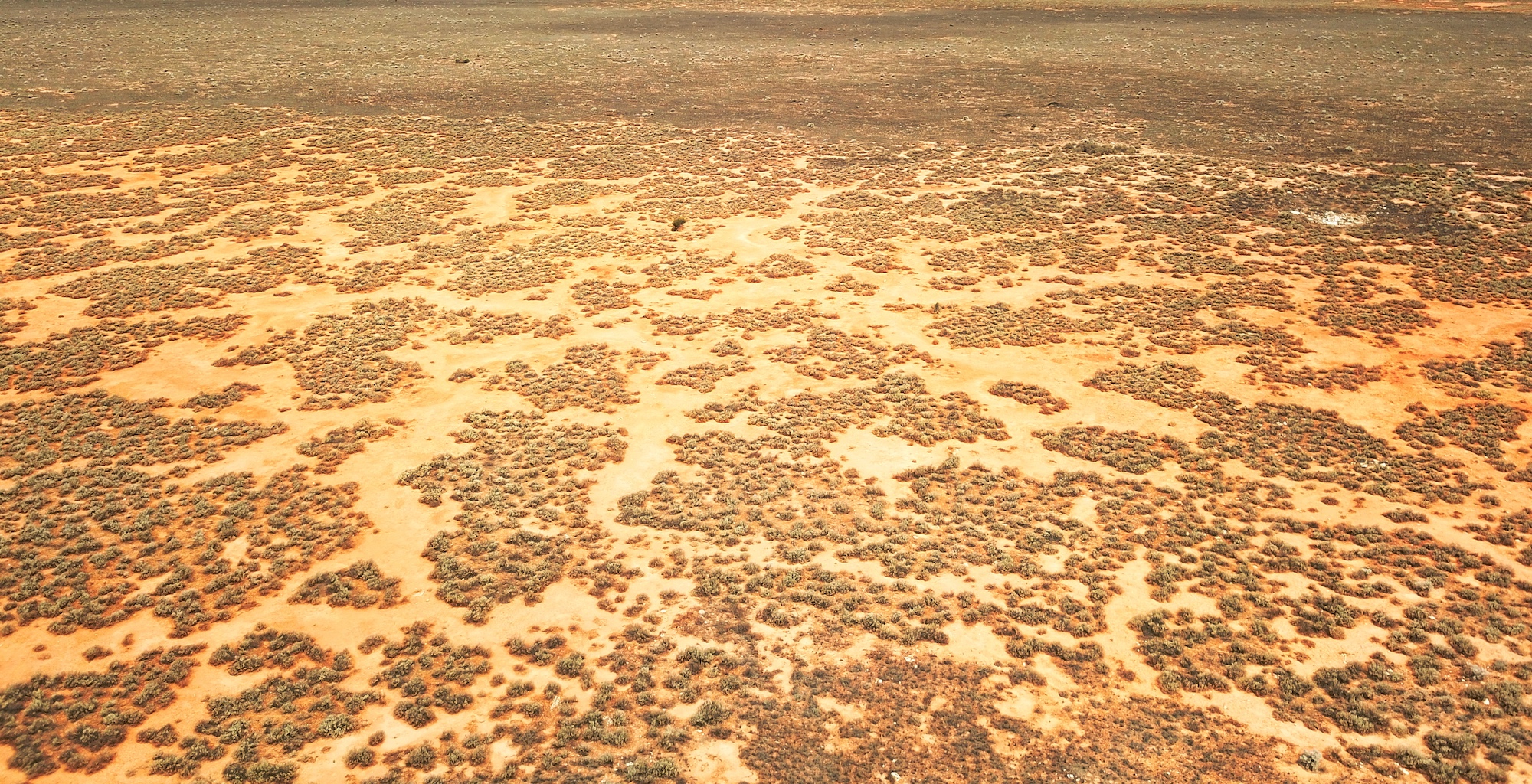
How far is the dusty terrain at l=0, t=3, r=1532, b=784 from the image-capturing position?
14367 millimetres

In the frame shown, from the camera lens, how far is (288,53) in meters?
63.0

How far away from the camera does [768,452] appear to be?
70.5 feet

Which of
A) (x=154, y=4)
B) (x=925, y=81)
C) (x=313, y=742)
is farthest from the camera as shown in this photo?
(x=154, y=4)

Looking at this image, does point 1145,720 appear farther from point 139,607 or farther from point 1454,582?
point 139,607

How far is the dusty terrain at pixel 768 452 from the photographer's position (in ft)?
47.1

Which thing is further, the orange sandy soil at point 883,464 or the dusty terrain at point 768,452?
the dusty terrain at point 768,452

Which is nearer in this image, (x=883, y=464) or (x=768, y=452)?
(x=883, y=464)

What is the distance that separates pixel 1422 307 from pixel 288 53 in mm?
63877

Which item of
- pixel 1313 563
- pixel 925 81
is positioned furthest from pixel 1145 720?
pixel 925 81

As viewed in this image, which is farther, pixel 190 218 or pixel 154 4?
pixel 154 4

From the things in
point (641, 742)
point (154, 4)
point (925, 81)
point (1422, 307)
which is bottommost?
point (641, 742)

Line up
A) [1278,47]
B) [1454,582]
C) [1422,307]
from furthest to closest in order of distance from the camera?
[1278,47], [1422,307], [1454,582]

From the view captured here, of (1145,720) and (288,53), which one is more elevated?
(288,53)

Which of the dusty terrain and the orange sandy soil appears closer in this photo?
the orange sandy soil
